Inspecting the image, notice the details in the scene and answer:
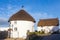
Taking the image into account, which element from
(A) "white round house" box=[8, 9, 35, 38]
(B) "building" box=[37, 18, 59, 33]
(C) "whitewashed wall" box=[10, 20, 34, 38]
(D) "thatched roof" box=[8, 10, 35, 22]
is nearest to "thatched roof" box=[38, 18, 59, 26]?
(B) "building" box=[37, 18, 59, 33]

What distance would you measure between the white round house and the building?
29.7 feet

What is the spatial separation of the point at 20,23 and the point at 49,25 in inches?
503

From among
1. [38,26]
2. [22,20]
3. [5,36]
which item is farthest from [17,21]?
[38,26]

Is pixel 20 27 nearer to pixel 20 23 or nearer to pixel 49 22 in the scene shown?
pixel 20 23

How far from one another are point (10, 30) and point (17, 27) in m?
2.40

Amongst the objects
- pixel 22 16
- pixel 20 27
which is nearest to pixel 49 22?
pixel 20 27

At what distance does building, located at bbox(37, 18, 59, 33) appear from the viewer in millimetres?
70250

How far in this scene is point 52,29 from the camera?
233 feet

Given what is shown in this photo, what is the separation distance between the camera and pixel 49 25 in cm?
7062

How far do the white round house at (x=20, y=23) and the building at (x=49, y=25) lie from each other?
9.05 metres

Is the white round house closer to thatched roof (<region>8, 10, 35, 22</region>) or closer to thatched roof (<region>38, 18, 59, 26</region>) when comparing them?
thatched roof (<region>8, 10, 35, 22</region>)

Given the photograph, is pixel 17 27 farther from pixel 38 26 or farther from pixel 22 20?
pixel 38 26

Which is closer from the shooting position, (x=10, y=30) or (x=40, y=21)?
(x=10, y=30)

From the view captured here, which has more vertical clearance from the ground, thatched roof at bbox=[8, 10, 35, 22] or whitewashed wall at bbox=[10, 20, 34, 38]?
thatched roof at bbox=[8, 10, 35, 22]
